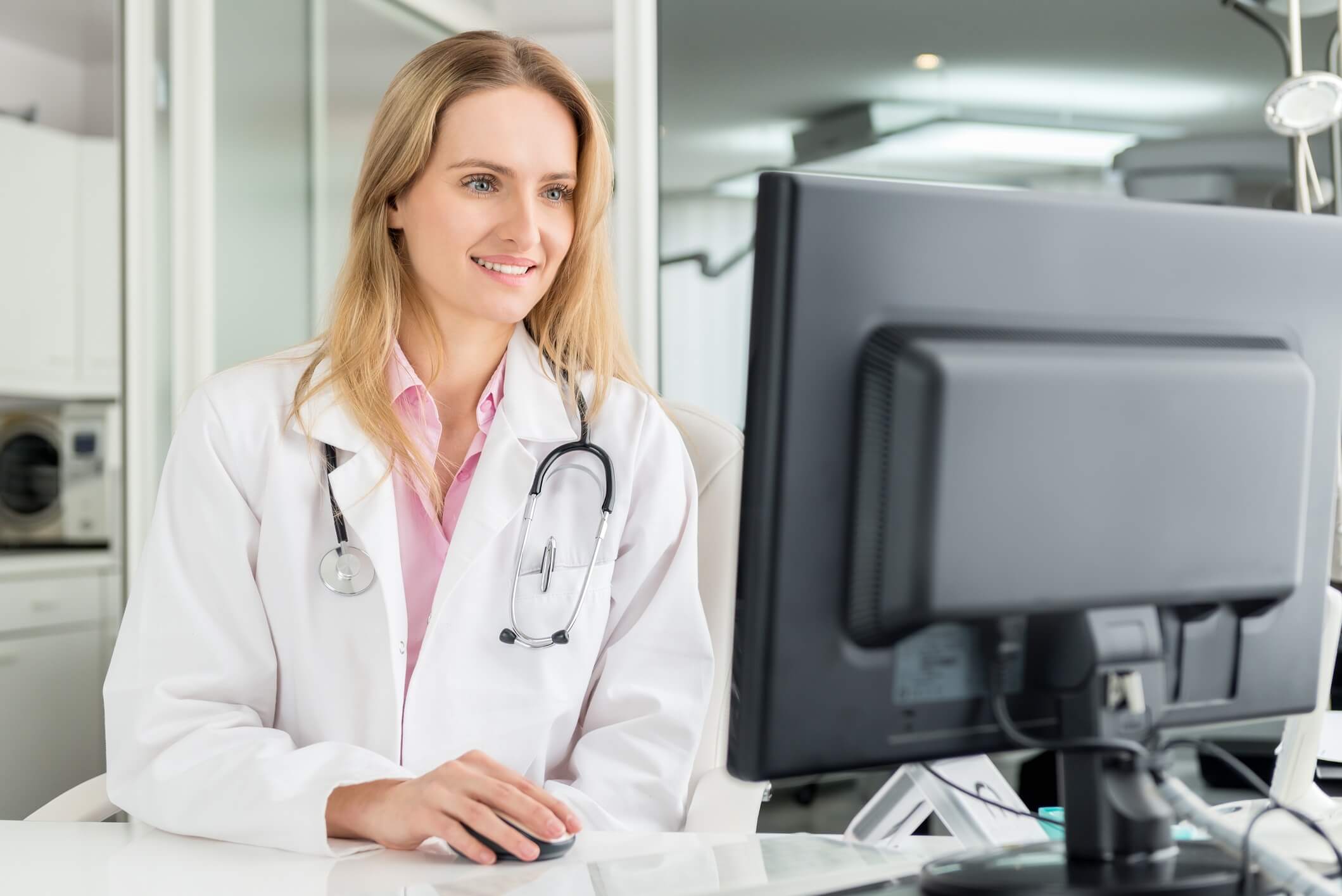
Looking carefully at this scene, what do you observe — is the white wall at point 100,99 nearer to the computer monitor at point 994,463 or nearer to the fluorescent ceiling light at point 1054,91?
the fluorescent ceiling light at point 1054,91

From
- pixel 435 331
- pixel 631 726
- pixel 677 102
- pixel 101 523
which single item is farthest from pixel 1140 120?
pixel 101 523

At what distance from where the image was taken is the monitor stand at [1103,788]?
676 mm

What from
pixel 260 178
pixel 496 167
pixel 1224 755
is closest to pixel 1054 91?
pixel 496 167

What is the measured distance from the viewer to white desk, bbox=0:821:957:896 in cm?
77

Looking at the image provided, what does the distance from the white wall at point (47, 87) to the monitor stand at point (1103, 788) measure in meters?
2.42

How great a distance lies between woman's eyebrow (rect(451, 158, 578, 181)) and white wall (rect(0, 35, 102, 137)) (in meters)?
1.43

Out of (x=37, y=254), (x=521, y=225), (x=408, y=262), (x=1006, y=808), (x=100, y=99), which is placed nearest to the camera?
(x=1006, y=808)

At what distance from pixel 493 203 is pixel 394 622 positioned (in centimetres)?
56

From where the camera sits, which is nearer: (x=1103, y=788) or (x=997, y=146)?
(x=1103, y=788)

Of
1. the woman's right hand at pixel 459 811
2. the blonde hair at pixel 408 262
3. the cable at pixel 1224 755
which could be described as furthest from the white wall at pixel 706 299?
the cable at pixel 1224 755

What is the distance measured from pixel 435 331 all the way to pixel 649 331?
960 millimetres

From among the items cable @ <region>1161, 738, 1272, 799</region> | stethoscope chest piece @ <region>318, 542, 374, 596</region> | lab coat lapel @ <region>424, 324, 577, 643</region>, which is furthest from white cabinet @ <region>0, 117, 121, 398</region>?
cable @ <region>1161, 738, 1272, 799</region>

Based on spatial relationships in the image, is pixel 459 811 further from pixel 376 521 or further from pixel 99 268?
pixel 99 268

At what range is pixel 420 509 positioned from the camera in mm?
1372
